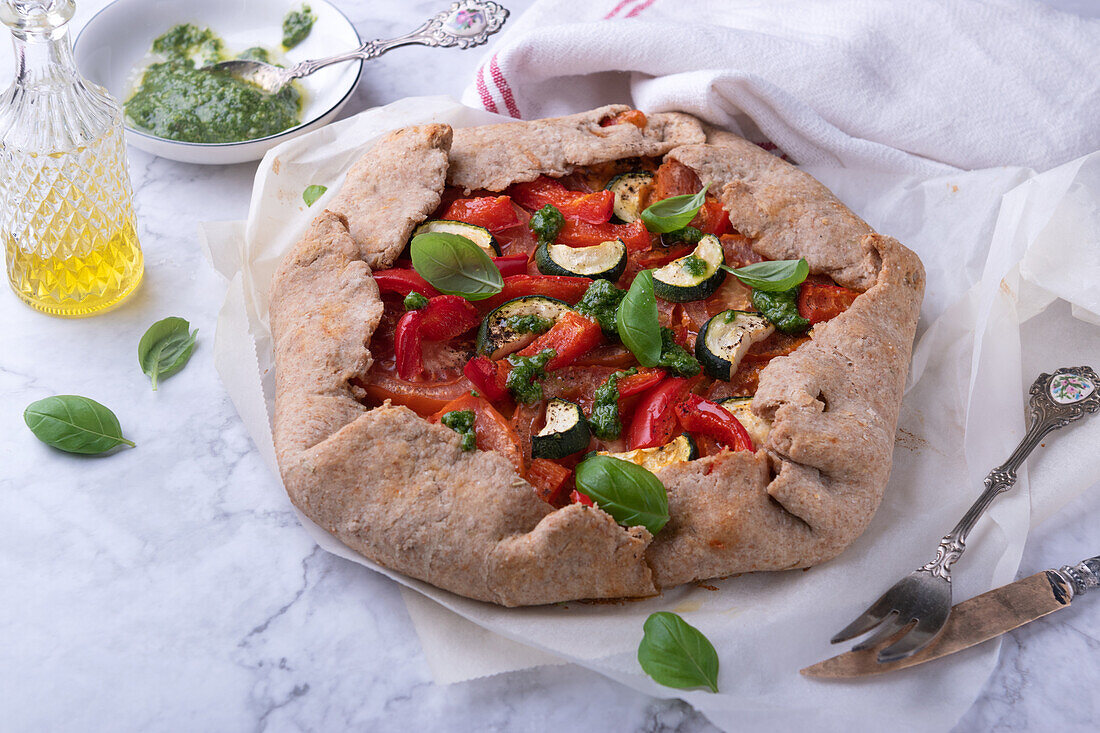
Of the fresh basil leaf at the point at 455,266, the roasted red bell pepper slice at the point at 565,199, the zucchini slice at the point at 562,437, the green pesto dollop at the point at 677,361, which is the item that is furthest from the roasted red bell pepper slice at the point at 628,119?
the zucchini slice at the point at 562,437

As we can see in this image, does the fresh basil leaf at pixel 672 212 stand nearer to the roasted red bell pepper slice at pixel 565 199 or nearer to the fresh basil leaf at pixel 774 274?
the roasted red bell pepper slice at pixel 565 199

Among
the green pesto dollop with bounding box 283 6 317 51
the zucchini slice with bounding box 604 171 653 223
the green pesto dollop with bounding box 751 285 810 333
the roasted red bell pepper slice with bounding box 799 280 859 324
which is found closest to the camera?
the green pesto dollop with bounding box 751 285 810 333

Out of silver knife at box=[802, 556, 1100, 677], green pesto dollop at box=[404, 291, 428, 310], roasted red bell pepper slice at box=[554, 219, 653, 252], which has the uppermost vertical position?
green pesto dollop at box=[404, 291, 428, 310]

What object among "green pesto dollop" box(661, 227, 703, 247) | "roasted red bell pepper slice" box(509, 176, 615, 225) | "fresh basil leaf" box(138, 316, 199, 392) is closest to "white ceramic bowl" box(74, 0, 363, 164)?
"fresh basil leaf" box(138, 316, 199, 392)

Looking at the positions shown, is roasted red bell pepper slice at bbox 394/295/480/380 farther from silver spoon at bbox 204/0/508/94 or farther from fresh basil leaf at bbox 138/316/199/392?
silver spoon at bbox 204/0/508/94

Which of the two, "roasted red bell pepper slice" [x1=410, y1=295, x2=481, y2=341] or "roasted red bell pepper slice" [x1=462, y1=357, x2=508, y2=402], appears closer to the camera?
"roasted red bell pepper slice" [x1=462, y1=357, x2=508, y2=402]

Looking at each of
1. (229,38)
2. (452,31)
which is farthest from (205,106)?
(452,31)

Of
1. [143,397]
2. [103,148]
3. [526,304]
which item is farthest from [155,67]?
[526,304]
